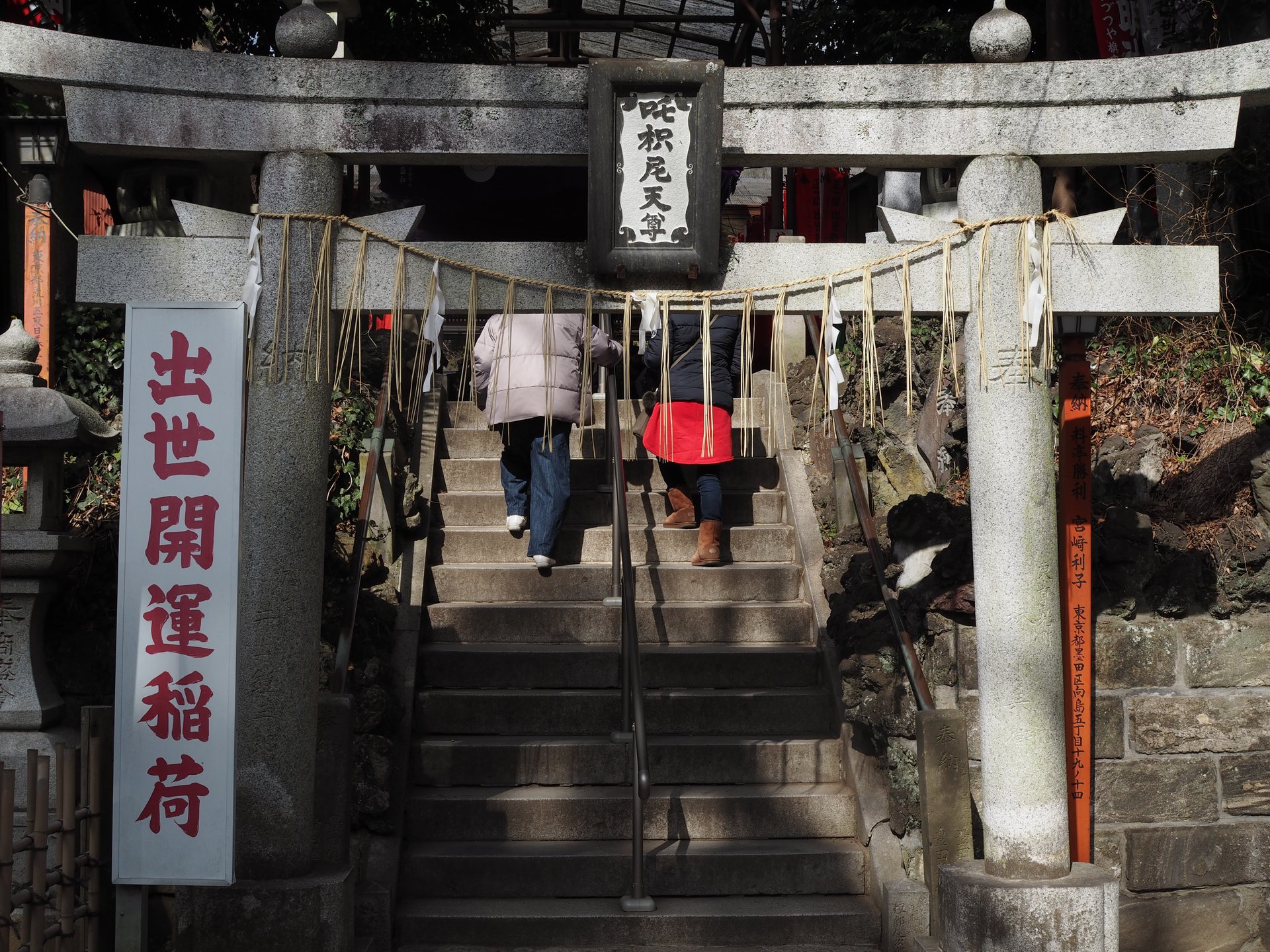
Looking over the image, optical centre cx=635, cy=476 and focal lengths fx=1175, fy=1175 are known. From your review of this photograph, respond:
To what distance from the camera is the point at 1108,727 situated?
5348mm

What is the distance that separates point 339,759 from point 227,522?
3.79ft

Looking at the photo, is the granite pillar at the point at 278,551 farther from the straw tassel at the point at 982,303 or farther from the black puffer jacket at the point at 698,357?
the black puffer jacket at the point at 698,357

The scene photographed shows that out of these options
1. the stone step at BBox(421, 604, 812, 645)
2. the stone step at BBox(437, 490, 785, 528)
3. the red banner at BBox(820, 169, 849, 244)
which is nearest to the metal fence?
the stone step at BBox(421, 604, 812, 645)

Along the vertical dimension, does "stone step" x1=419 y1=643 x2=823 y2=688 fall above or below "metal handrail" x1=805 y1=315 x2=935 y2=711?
below

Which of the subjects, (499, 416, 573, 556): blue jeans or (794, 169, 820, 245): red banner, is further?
(794, 169, 820, 245): red banner

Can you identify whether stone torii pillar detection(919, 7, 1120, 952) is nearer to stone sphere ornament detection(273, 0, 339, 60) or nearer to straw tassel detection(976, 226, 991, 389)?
straw tassel detection(976, 226, 991, 389)

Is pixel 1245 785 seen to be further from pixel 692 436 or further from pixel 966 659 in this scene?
pixel 692 436

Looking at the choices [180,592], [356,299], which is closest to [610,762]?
[180,592]

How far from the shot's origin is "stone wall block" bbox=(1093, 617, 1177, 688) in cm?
539

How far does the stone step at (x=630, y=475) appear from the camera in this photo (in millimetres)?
7910

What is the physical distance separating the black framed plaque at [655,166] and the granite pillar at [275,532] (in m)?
1.09

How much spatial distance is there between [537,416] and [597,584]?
1049 millimetres

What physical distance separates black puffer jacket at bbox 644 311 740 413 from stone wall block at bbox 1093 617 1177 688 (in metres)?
2.73

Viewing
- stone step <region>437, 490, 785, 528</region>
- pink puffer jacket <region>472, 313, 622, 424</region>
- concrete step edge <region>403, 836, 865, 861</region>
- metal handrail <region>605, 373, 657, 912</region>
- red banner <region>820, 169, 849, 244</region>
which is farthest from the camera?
red banner <region>820, 169, 849, 244</region>
